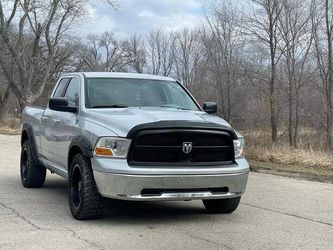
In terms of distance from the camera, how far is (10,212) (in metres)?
7.19

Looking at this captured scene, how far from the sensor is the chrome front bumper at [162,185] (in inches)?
240

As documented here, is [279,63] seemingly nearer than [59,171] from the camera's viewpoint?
No

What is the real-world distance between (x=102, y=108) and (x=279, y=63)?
1736cm

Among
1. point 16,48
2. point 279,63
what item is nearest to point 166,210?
point 279,63

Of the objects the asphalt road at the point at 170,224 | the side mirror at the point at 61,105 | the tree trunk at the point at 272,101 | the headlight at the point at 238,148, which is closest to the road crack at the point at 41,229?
the asphalt road at the point at 170,224

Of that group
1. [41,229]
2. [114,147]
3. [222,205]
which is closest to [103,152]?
[114,147]

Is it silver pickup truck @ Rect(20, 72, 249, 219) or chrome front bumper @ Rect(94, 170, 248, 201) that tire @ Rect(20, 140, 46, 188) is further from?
chrome front bumper @ Rect(94, 170, 248, 201)

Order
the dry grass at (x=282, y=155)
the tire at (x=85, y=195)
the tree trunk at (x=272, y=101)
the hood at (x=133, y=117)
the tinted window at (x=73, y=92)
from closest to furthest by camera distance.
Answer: the hood at (x=133, y=117) < the tire at (x=85, y=195) < the tinted window at (x=73, y=92) < the dry grass at (x=282, y=155) < the tree trunk at (x=272, y=101)

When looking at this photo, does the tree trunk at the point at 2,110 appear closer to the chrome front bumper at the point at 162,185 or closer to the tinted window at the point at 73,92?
the tinted window at the point at 73,92

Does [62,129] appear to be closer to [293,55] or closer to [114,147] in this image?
[114,147]

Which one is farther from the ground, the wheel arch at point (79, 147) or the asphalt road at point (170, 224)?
the wheel arch at point (79, 147)

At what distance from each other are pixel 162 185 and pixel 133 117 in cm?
96

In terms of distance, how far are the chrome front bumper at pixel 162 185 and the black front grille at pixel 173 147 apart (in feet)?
0.66

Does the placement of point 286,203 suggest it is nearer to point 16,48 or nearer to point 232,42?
point 232,42
